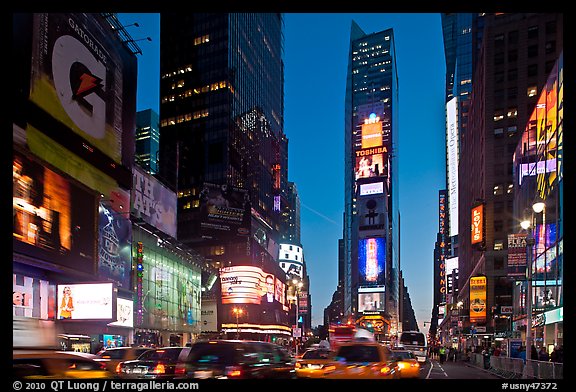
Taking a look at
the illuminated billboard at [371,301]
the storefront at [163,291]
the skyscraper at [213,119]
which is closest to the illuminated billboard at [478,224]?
the storefront at [163,291]

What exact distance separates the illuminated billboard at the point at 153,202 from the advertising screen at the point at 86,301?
23.1 meters

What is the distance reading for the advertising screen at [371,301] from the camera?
188587mm

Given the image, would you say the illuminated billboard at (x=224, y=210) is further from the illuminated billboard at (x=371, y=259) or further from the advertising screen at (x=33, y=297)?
the illuminated billboard at (x=371, y=259)

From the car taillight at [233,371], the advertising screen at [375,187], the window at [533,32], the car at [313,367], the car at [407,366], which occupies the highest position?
the window at [533,32]

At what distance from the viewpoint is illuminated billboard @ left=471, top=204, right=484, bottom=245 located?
289 feet

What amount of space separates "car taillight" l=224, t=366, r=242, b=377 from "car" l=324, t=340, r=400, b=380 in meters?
5.02

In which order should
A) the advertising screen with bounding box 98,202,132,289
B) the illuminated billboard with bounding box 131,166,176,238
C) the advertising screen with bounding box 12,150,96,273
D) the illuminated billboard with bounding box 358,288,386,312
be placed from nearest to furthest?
the advertising screen with bounding box 12,150,96,273
the advertising screen with bounding box 98,202,132,289
the illuminated billboard with bounding box 131,166,176,238
the illuminated billboard with bounding box 358,288,386,312

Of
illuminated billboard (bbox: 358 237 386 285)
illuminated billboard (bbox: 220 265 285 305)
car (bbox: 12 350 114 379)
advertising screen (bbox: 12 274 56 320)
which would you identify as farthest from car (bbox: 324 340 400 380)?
illuminated billboard (bbox: 358 237 386 285)

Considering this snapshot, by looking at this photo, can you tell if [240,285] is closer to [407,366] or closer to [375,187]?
[407,366]

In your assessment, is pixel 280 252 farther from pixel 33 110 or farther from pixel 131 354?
pixel 131 354

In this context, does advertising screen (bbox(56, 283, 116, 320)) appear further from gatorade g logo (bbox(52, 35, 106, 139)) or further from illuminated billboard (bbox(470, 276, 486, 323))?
illuminated billboard (bbox(470, 276, 486, 323))
